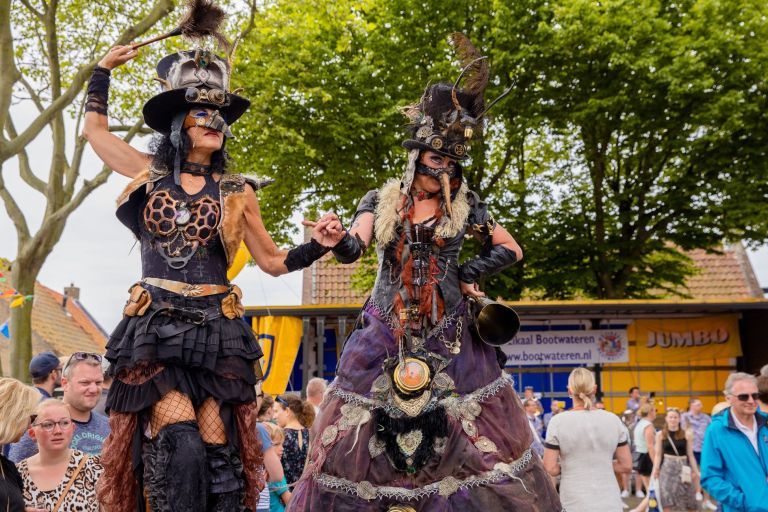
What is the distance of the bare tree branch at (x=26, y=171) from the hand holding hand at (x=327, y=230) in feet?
40.0

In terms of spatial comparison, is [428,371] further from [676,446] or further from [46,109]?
[46,109]

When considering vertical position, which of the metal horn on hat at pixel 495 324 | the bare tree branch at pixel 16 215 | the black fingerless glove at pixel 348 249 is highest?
the bare tree branch at pixel 16 215

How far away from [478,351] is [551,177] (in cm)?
1884

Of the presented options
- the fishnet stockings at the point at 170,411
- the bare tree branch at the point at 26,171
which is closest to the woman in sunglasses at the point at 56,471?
the fishnet stockings at the point at 170,411

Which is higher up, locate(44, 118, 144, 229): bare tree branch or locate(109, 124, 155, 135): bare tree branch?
locate(109, 124, 155, 135): bare tree branch

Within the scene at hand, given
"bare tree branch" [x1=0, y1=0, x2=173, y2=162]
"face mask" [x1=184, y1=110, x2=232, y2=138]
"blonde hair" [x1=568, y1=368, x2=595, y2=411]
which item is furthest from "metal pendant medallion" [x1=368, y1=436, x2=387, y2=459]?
"bare tree branch" [x1=0, y1=0, x2=173, y2=162]

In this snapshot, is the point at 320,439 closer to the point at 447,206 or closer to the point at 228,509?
the point at 228,509

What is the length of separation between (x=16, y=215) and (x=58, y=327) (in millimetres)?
23817

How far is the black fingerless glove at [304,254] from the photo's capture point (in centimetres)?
433

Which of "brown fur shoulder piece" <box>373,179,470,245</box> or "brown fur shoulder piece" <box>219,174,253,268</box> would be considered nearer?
"brown fur shoulder piece" <box>219,174,253,268</box>

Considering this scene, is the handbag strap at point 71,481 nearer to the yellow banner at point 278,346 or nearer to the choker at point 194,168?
the choker at point 194,168

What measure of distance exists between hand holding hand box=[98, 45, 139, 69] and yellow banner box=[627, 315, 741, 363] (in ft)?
63.0

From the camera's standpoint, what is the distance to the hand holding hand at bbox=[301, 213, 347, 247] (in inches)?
169

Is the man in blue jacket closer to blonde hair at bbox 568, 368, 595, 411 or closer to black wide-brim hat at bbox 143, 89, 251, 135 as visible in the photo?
blonde hair at bbox 568, 368, 595, 411
